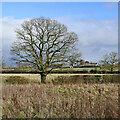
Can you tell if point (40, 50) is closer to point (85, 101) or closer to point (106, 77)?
point (106, 77)

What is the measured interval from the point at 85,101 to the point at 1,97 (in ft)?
10.2

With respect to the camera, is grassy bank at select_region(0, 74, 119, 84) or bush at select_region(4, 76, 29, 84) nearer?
grassy bank at select_region(0, 74, 119, 84)

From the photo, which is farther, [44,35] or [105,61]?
[105,61]

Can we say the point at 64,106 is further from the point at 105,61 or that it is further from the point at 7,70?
the point at 105,61

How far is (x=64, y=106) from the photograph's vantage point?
514 centimetres

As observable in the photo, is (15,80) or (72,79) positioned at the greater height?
(72,79)

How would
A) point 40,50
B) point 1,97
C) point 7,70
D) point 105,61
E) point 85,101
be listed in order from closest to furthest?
point 85,101
point 1,97
point 40,50
point 7,70
point 105,61

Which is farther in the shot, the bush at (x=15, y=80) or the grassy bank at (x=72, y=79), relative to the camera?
the bush at (x=15, y=80)

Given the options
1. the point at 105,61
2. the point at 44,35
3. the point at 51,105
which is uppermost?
the point at 44,35

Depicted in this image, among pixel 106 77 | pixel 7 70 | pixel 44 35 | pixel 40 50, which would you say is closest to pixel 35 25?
pixel 44 35

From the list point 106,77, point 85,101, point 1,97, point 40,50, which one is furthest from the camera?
point 40,50

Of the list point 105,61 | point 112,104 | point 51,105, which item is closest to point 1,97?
point 51,105

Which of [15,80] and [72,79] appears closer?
[72,79]

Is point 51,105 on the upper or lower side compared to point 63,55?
lower
